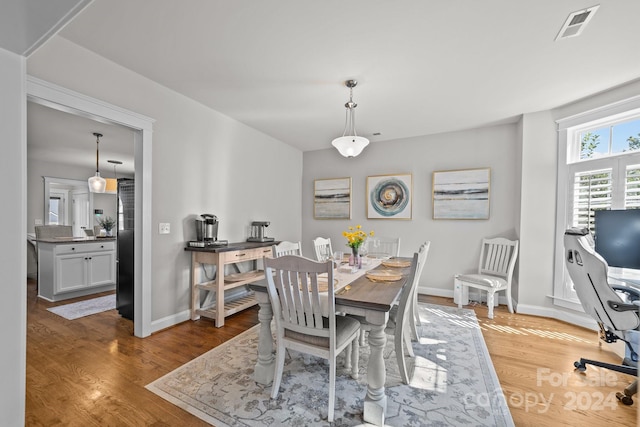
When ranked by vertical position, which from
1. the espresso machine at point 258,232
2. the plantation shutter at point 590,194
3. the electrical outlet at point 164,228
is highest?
the plantation shutter at point 590,194

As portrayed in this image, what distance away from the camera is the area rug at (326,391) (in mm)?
1610

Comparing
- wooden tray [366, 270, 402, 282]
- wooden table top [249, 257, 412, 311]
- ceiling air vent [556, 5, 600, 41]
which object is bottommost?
wooden table top [249, 257, 412, 311]

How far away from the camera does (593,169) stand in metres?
2.91

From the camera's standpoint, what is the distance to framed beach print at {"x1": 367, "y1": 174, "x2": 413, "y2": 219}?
4.41 meters

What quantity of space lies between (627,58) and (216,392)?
4142 millimetres

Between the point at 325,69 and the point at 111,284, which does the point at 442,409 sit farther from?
the point at 111,284

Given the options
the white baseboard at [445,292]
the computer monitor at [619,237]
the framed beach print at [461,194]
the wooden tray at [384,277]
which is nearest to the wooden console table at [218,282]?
the wooden tray at [384,277]

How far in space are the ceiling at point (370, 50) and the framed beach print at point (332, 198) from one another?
71.6 inches

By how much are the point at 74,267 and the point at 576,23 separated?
6.17 metres

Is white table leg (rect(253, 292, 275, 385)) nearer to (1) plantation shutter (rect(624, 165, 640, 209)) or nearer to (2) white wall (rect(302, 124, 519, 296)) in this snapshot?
(2) white wall (rect(302, 124, 519, 296))

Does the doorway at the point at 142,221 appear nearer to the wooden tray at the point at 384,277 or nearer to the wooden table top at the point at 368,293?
the wooden table top at the point at 368,293

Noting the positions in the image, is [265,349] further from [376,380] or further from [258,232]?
[258,232]

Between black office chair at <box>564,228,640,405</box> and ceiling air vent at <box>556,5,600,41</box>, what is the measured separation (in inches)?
57.5

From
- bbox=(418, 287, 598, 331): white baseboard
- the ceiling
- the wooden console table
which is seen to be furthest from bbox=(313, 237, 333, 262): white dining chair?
bbox=(418, 287, 598, 331): white baseboard
